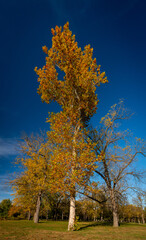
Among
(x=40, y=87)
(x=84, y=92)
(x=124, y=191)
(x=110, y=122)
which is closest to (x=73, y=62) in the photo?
(x=84, y=92)

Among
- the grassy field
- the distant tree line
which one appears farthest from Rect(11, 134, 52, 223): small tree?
the grassy field

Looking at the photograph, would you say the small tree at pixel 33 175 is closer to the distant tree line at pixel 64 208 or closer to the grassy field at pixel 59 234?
the distant tree line at pixel 64 208

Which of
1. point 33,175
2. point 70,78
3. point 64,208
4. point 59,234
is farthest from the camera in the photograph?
point 64,208

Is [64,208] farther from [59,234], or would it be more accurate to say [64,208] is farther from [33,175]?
[59,234]

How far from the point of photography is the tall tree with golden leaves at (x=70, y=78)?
38.9ft

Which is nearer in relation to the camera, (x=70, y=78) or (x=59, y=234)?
(x=59, y=234)

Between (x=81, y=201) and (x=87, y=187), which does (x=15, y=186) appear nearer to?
(x=81, y=201)

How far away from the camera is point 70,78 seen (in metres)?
12.0

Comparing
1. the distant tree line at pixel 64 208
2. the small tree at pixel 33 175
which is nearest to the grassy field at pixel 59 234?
the distant tree line at pixel 64 208

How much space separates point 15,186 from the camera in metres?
16.1

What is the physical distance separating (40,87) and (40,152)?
880 centimetres

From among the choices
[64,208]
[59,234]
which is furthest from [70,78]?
[64,208]

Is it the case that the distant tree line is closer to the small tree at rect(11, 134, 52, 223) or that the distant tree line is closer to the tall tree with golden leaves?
the small tree at rect(11, 134, 52, 223)

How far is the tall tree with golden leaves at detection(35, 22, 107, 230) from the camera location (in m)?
11.9
